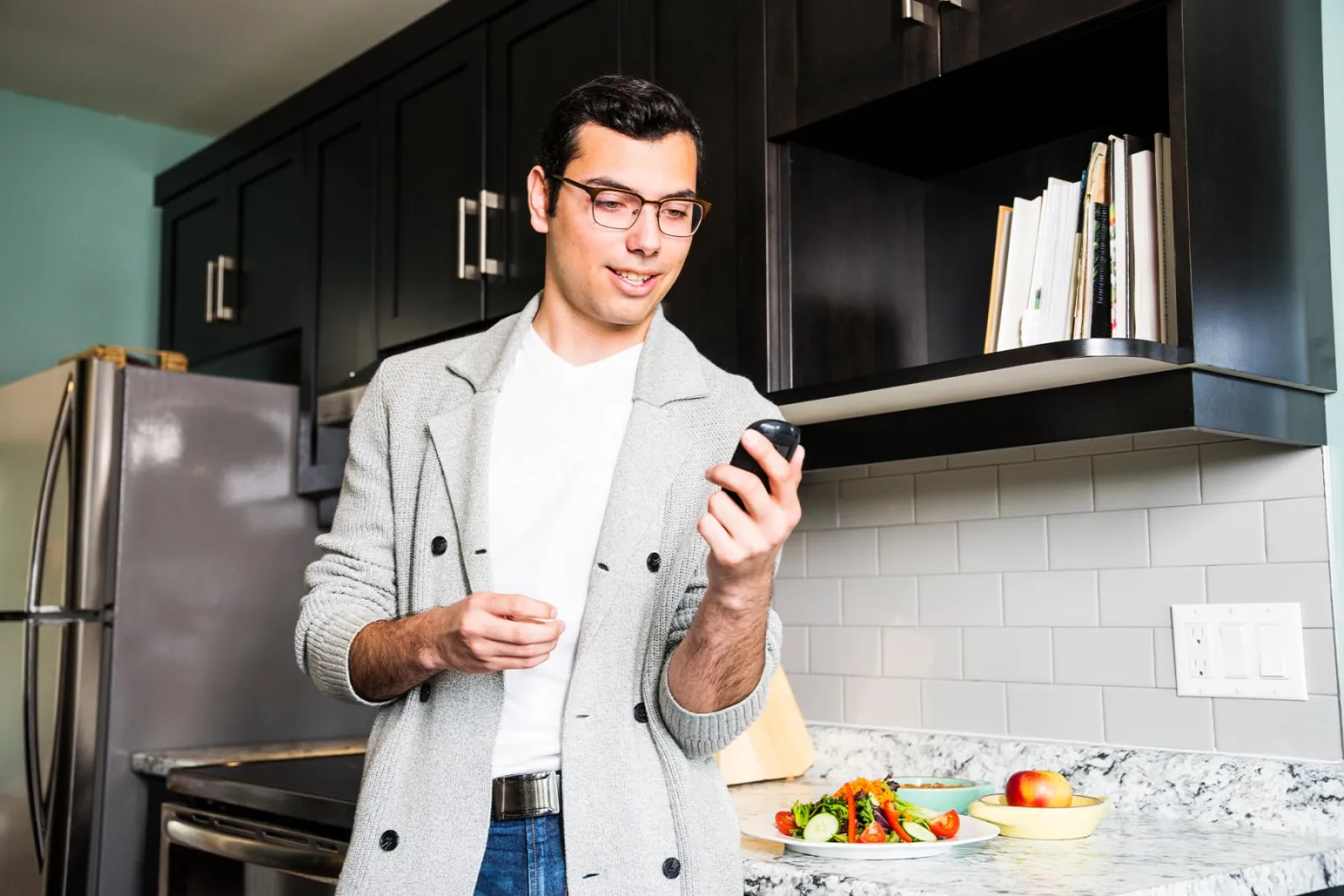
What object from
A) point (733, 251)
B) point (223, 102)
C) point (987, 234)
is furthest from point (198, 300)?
point (987, 234)

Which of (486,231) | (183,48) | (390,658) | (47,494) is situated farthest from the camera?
(183,48)

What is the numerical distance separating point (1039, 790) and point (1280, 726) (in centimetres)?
33

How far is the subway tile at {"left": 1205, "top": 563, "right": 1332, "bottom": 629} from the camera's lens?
1673 mm

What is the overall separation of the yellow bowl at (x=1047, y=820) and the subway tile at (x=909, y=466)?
0.65 meters

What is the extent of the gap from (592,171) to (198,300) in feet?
7.99

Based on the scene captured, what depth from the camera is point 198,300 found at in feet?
11.4

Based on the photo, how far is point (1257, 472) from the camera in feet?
5.77

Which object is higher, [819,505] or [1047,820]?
[819,505]

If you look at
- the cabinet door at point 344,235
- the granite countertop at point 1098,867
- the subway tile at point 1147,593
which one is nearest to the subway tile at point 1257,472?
the subway tile at point 1147,593

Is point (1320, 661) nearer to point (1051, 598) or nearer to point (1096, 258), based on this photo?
point (1051, 598)

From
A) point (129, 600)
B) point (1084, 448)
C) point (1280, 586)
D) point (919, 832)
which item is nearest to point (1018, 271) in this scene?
point (1084, 448)

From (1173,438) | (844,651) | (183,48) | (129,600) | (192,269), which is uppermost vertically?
(183,48)

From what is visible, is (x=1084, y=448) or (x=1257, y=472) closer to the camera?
(x=1257, y=472)

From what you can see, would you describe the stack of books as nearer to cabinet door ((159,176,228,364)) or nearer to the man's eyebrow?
the man's eyebrow
